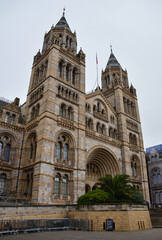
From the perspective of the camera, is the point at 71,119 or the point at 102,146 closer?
the point at 71,119

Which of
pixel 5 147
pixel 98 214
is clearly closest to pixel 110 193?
pixel 98 214

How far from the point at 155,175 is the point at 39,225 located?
33.1 m

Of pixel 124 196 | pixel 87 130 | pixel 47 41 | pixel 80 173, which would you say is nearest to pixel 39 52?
pixel 47 41

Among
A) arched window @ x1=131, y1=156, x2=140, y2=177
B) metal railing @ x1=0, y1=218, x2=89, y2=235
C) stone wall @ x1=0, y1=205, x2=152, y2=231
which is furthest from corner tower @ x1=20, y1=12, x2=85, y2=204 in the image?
arched window @ x1=131, y1=156, x2=140, y2=177

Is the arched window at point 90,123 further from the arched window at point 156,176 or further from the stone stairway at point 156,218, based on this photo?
the arched window at point 156,176

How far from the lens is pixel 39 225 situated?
1380 cm

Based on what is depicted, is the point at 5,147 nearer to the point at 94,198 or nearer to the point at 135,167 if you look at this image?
the point at 94,198

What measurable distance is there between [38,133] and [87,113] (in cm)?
905

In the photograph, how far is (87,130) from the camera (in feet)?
87.2

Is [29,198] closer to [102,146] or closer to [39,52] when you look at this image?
[102,146]

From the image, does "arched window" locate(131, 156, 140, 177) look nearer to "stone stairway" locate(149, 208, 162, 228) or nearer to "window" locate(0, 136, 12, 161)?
"stone stairway" locate(149, 208, 162, 228)

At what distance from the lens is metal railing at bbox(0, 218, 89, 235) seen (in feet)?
40.3

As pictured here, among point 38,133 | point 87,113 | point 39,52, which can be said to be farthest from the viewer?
point 39,52

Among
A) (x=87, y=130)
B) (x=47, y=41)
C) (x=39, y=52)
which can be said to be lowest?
(x=87, y=130)
